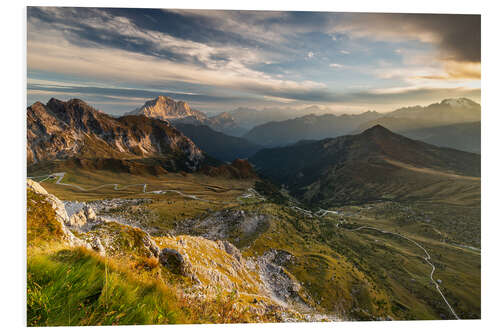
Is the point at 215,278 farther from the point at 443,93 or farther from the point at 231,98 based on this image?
the point at 443,93

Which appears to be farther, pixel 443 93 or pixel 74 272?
pixel 443 93

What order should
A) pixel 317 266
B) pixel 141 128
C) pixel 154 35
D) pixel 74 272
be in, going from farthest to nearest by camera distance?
pixel 141 128 → pixel 317 266 → pixel 154 35 → pixel 74 272

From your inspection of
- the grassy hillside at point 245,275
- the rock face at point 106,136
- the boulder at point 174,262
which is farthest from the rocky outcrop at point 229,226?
the rock face at point 106,136

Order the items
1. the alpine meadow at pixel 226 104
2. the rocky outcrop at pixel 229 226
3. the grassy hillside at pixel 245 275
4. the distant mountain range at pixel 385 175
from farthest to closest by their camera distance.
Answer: the distant mountain range at pixel 385 175 < the rocky outcrop at pixel 229 226 < the alpine meadow at pixel 226 104 < the grassy hillside at pixel 245 275

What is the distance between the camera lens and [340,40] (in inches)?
479

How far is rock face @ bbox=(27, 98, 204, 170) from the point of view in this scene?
107 metres

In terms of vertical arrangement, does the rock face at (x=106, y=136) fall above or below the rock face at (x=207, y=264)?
above

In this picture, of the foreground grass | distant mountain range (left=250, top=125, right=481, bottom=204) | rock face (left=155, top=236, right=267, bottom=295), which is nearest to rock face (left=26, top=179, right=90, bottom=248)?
the foreground grass

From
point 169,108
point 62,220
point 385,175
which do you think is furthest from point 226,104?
point 385,175

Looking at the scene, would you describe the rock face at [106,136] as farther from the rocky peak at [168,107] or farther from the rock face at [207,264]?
the rock face at [207,264]

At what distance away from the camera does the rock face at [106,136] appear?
4214 inches
